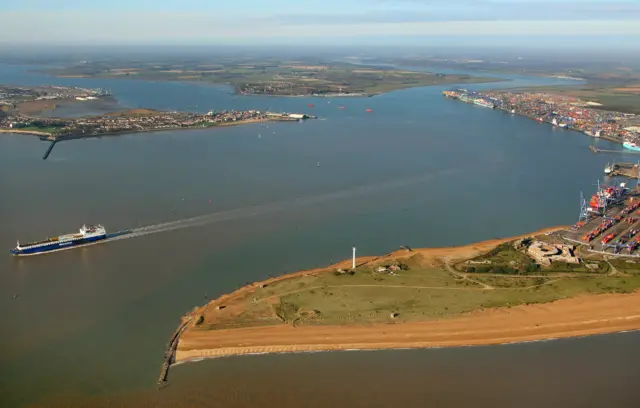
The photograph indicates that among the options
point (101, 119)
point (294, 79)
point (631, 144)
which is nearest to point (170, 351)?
point (101, 119)

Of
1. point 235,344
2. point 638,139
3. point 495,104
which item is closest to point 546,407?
point 235,344

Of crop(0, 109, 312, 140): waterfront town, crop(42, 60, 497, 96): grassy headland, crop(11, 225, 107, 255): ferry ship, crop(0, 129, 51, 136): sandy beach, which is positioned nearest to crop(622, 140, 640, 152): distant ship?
crop(0, 109, 312, 140): waterfront town

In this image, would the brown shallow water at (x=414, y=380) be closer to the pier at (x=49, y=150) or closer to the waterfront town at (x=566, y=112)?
the pier at (x=49, y=150)

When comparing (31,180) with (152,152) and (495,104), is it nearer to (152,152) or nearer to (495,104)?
(152,152)

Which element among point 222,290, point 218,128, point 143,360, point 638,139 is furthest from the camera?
point 218,128

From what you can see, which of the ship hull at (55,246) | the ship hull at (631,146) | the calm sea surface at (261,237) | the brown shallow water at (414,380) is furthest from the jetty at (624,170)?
the ship hull at (55,246)

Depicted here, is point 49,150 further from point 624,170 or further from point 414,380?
point 624,170
